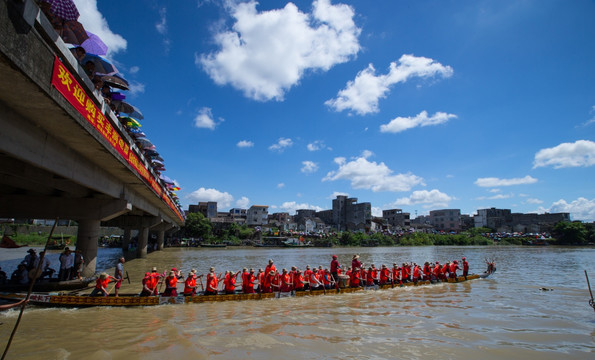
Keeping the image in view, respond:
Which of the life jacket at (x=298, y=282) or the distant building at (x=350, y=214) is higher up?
the distant building at (x=350, y=214)

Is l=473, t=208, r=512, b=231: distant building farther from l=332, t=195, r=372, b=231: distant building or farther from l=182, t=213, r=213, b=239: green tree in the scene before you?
l=182, t=213, r=213, b=239: green tree

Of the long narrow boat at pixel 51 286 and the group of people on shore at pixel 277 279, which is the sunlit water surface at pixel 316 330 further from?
the long narrow boat at pixel 51 286

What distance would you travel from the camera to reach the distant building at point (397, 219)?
108 meters

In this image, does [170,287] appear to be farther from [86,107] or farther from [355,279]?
[355,279]

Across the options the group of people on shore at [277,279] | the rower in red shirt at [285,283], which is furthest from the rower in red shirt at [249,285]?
the rower in red shirt at [285,283]

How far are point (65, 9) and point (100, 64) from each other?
3000 millimetres

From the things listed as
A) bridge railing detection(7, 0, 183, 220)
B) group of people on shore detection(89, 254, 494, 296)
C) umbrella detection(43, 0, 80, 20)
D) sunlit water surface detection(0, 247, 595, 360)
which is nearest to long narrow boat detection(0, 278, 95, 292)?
group of people on shore detection(89, 254, 494, 296)

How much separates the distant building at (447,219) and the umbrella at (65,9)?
4670 inches

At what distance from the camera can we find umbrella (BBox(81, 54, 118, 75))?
1077 cm

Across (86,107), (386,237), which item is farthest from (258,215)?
(86,107)

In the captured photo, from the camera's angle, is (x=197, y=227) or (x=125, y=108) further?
(x=197, y=227)

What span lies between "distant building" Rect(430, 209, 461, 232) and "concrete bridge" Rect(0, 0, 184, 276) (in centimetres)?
11154

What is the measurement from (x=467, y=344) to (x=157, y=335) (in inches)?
337

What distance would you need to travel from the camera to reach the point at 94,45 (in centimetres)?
1095
